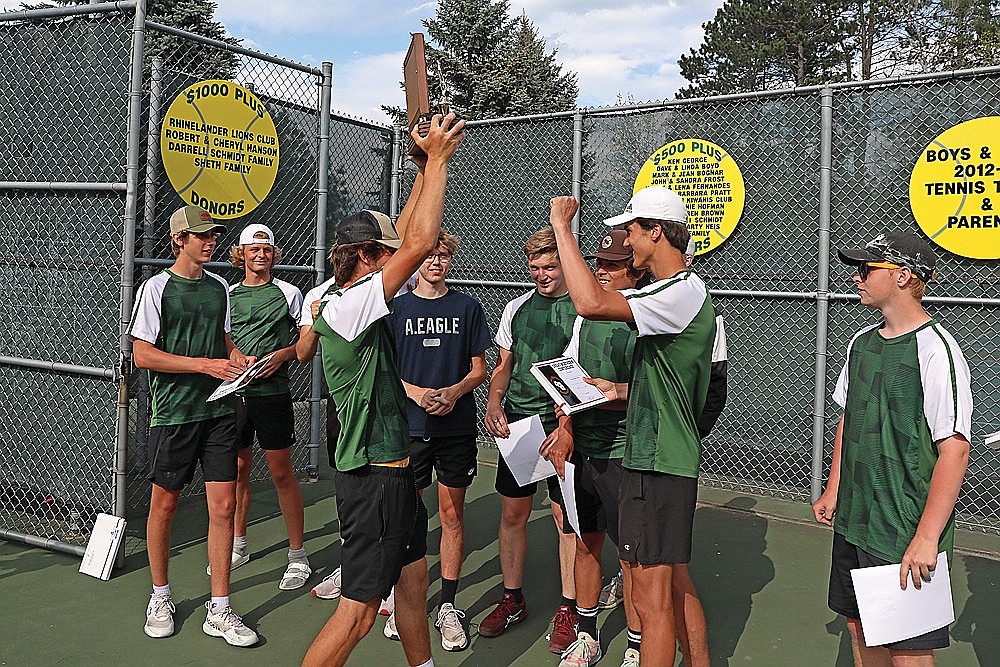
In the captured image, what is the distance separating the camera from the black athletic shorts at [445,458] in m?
4.56

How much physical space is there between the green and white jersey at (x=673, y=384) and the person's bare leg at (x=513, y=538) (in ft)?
4.41

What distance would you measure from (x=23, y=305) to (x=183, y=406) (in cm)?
208

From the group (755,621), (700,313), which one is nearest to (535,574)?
(755,621)

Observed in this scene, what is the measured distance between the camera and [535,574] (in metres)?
5.33

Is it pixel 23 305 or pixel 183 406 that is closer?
pixel 183 406

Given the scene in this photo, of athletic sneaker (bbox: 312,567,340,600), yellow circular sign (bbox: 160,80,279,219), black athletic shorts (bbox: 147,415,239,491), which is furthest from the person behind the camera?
yellow circular sign (bbox: 160,80,279,219)

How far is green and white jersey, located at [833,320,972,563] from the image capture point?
9.17ft

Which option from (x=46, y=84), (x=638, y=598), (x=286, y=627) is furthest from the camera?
(x=46, y=84)

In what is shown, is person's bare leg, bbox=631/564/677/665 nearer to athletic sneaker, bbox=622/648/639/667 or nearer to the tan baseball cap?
athletic sneaker, bbox=622/648/639/667

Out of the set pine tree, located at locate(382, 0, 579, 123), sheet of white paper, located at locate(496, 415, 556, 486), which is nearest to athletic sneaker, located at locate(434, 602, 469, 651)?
sheet of white paper, located at locate(496, 415, 556, 486)

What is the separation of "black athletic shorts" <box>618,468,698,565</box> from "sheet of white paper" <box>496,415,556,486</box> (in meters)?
1.11

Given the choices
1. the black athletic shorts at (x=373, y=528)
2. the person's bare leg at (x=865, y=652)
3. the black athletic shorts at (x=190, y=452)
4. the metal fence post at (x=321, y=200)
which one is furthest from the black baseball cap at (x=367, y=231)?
the metal fence post at (x=321, y=200)

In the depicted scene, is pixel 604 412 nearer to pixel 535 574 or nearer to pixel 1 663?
pixel 535 574

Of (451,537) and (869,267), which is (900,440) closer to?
(869,267)
